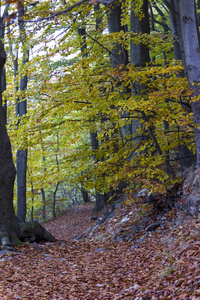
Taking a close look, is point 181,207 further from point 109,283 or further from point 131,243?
point 109,283

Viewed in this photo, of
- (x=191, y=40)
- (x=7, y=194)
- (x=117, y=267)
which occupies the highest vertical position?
(x=191, y=40)

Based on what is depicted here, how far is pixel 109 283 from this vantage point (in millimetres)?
4953

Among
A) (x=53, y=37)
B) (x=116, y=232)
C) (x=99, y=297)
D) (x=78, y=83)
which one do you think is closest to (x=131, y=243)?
(x=116, y=232)

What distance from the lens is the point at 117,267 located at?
5922 millimetres

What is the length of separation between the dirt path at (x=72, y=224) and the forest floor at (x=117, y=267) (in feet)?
21.2

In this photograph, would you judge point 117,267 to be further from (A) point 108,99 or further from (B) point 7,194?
(A) point 108,99

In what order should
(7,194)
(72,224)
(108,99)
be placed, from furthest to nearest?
(72,224), (7,194), (108,99)

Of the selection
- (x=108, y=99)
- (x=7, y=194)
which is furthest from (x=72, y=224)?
(x=108, y=99)

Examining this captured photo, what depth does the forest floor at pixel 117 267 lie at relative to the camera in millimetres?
4012

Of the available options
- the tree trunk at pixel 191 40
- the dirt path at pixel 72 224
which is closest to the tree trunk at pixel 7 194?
the tree trunk at pixel 191 40

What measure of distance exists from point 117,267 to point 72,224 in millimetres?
12258

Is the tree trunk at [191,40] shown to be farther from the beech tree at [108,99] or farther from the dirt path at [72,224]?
the dirt path at [72,224]

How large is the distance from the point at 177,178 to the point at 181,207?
32.2 inches

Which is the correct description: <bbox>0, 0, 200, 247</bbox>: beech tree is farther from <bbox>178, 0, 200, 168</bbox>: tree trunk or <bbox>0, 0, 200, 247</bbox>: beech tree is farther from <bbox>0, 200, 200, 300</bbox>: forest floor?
<bbox>0, 200, 200, 300</bbox>: forest floor
